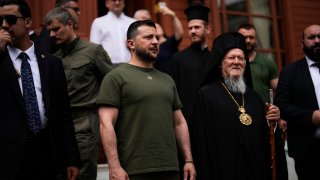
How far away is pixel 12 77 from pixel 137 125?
1.02m

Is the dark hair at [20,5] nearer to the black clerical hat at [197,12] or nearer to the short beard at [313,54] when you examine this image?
the black clerical hat at [197,12]

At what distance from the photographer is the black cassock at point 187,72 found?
632 centimetres

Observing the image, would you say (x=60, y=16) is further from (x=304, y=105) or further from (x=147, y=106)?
(x=304, y=105)

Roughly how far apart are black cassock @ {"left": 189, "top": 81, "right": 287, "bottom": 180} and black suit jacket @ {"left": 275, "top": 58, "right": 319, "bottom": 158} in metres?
0.59

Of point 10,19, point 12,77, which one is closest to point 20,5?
point 10,19

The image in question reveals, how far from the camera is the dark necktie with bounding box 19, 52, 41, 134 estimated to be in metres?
4.17

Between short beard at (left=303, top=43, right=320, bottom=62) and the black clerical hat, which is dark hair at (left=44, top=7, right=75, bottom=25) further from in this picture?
short beard at (left=303, top=43, right=320, bottom=62)

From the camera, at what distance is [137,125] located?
14.3 feet

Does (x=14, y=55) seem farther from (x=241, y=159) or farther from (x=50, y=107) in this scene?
(x=241, y=159)

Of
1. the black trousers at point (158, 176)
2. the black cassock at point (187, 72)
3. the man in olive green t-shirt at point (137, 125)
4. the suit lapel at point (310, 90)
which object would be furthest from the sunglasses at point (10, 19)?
the suit lapel at point (310, 90)

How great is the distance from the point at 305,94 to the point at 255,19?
17.0 ft

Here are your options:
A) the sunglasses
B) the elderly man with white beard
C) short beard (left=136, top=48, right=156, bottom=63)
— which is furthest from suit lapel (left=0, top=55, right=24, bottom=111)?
the elderly man with white beard

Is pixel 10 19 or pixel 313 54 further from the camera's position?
pixel 313 54

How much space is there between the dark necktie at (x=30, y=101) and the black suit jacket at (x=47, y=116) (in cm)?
7
